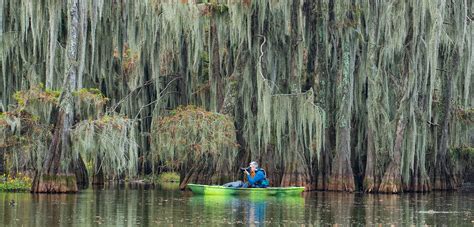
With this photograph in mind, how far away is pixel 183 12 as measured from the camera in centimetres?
3406

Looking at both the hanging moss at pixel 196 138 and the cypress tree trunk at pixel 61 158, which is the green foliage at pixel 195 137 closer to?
the hanging moss at pixel 196 138

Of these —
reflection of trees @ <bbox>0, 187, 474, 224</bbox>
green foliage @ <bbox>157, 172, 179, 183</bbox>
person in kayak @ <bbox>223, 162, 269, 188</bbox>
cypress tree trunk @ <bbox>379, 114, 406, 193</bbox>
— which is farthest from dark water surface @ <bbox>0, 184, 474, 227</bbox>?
green foliage @ <bbox>157, 172, 179, 183</bbox>

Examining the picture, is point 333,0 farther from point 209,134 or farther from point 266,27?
point 209,134

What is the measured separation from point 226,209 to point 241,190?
599 centimetres

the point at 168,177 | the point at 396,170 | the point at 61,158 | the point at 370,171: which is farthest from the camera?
the point at 168,177

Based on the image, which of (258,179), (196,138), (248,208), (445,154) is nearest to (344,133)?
(258,179)

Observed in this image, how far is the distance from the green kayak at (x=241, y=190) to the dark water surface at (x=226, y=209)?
0.43 meters

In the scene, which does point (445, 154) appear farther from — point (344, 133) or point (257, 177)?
point (257, 177)

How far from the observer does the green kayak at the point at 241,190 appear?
103ft

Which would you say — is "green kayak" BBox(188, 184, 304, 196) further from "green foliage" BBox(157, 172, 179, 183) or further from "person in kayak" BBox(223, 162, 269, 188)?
"green foliage" BBox(157, 172, 179, 183)

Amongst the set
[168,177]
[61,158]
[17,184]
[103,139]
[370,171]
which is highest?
[103,139]

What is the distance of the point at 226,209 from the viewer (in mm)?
25906

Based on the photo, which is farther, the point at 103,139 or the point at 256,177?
the point at 256,177

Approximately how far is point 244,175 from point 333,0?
583cm
